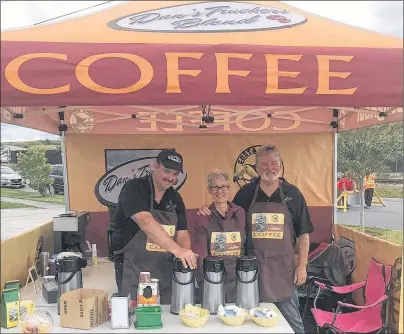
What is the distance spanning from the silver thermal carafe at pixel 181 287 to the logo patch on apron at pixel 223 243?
30 cm

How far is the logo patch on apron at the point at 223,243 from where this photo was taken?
8.45ft

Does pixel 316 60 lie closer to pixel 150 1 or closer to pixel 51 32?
pixel 150 1

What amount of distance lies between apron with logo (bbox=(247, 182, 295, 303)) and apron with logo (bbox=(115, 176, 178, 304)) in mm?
493

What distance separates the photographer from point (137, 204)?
97.3 inches

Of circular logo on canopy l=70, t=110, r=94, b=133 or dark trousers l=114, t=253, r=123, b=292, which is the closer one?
dark trousers l=114, t=253, r=123, b=292

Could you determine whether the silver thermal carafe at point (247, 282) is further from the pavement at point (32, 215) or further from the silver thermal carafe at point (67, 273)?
the pavement at point (32, 215)

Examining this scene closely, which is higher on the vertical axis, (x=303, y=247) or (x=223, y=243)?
(x=223, y=243)

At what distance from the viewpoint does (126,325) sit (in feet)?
7.01

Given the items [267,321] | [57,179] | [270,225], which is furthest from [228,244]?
[57,179]

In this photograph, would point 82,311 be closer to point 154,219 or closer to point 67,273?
point 67,273

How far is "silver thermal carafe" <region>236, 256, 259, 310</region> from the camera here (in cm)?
230

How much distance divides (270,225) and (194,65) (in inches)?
45.0

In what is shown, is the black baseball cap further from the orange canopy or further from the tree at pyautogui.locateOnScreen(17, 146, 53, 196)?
the tree at pyautogui.locateOnScreen(17, 146, 53, 196)

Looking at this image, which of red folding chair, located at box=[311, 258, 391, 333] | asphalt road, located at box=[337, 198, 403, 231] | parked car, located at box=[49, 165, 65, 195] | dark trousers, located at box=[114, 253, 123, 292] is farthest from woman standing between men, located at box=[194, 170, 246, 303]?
asphalt road, located at box=[337, 198, 403, 231]
